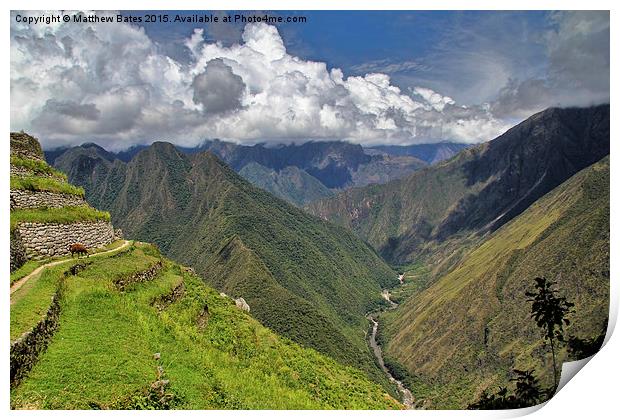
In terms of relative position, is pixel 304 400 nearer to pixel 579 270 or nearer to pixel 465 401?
pixel 465 401

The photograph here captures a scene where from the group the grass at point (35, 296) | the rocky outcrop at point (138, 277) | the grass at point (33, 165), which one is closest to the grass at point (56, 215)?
the grass at point (35, 296)

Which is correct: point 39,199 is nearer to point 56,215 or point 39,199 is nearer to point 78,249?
point 56,215

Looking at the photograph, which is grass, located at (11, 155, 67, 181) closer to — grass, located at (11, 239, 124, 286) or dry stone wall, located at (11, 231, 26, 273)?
dry stone wall, located at (11, 231, 26, 273)

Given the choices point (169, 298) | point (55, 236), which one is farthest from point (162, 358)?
point (55, 236)

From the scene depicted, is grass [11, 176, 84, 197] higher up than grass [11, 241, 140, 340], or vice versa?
grass [11, 176, 84, 197]

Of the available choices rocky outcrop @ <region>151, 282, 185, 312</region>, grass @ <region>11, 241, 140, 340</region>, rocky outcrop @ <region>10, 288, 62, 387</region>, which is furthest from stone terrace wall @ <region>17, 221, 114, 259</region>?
rocky outcrop @ <region>151, 282, 185, 312</region>
